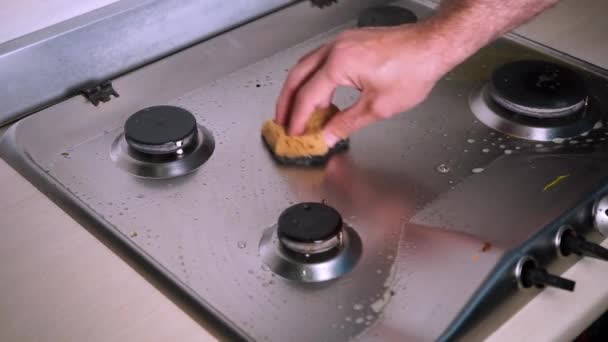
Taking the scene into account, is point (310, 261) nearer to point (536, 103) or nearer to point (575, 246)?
point (575, 246)

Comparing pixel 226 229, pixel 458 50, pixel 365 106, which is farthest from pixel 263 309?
pixel 458 50

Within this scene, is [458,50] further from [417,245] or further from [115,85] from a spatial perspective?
[115,85]

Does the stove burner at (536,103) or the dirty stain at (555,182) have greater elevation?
the stove burner at (536,103)

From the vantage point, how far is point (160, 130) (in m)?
0.92

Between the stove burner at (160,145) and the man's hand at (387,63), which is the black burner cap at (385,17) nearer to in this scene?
the man's hand at (387,63)

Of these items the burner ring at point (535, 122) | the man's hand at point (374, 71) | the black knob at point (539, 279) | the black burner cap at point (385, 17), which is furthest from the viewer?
the black burner cap at point (385, 17)

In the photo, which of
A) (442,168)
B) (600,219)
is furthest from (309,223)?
(600,219)

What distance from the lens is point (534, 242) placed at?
2.59ft

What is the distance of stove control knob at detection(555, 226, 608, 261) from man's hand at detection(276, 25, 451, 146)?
218mm

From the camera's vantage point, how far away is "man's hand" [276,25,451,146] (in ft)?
2.76

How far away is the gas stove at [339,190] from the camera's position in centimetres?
74

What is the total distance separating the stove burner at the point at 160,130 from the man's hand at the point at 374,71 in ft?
0.46

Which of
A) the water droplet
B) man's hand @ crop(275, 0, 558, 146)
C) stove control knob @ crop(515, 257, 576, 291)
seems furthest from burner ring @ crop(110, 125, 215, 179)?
stove control knob @ crop(515, 257, 576, 291)

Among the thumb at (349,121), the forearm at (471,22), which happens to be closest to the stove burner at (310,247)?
the thumb at (349,121)
